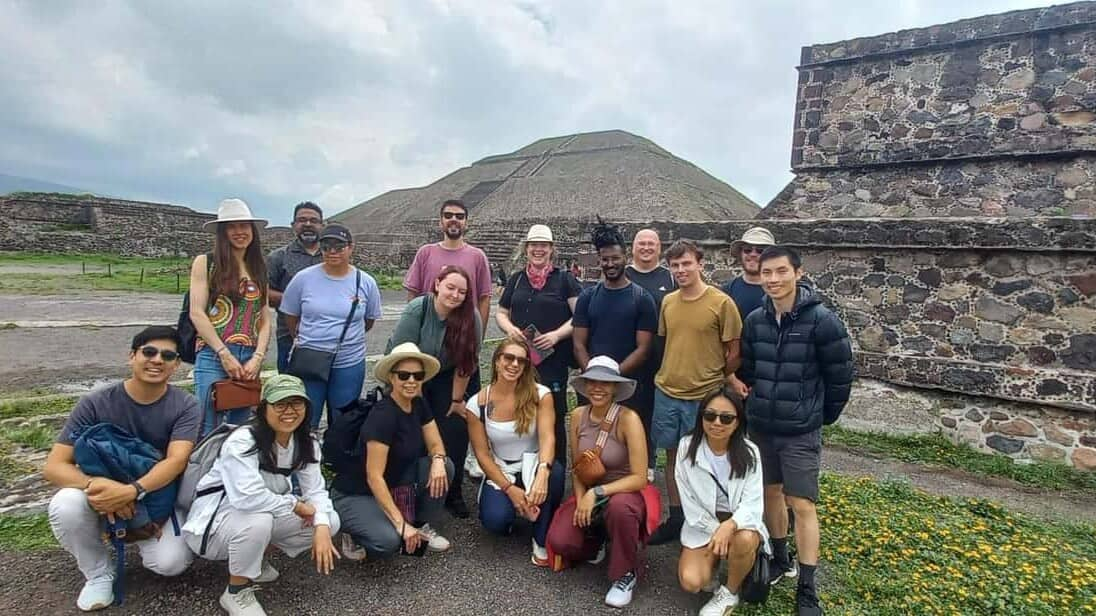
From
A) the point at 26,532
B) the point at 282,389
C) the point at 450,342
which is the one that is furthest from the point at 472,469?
the point at 26,532

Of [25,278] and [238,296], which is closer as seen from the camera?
[238,296]

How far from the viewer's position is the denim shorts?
377cm

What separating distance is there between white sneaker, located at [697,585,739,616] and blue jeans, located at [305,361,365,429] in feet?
7.89

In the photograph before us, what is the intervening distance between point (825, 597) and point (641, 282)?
227 centimetres

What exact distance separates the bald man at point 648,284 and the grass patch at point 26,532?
3520mm

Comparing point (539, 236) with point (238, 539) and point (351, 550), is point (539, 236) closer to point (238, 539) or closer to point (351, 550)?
point (351, 550)

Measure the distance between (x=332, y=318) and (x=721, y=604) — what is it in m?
2.77

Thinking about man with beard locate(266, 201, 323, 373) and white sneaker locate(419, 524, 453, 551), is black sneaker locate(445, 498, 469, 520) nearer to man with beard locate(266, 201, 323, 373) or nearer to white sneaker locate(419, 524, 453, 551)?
white sneaker locate(419, 524, 453, 551)

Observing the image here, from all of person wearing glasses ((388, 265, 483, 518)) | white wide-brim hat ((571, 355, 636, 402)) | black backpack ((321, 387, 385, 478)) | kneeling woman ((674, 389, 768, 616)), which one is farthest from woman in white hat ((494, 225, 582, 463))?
kneeling woman ((674, 389, 768, 616))

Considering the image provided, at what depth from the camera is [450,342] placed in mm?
3881

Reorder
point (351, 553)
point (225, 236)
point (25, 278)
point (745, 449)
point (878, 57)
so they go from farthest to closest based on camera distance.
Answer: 1. point (25, 278)
2. point (878, 57)
3. point (225, 236)
4. point (351, 553)
5. point (745, 449)

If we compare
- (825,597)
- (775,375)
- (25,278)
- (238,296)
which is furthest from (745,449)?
(25,278)

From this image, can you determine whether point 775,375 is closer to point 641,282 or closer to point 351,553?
point 641,282

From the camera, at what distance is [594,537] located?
336 centimetres
